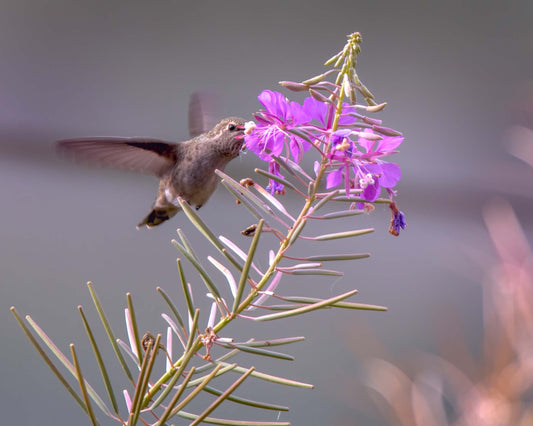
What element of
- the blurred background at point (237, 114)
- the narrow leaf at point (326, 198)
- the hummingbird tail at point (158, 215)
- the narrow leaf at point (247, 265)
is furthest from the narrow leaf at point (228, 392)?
the blurred background at point (237, 114)

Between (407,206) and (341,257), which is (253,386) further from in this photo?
(341,257)

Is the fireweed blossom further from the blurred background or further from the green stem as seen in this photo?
the blurred background

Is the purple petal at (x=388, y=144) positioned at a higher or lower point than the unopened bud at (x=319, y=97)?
lower

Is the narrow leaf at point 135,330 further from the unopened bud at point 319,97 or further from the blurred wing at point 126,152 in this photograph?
the blurred wing at point 126,152

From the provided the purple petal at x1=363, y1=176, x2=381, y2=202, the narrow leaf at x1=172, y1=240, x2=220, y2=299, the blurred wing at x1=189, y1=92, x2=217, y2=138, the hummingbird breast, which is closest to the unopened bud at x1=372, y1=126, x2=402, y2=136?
the purple petal at x1=363, y1=176, x2=381, y2=202

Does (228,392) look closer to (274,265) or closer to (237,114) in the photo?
(274,265)

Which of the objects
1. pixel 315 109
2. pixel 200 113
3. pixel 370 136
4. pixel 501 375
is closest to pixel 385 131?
pixel 370 136
